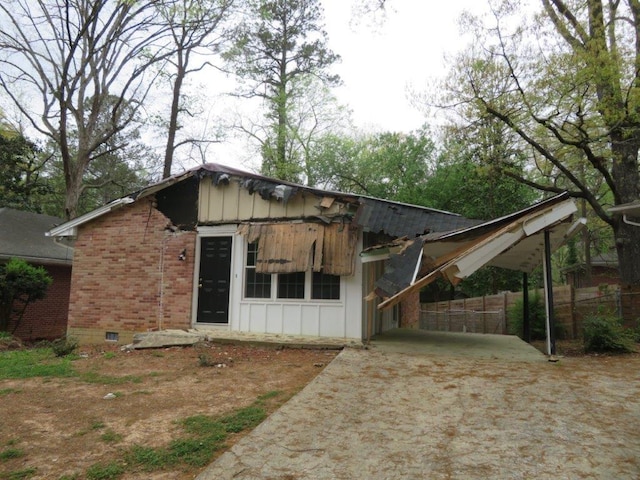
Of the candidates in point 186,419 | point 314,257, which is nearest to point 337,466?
point 186,419

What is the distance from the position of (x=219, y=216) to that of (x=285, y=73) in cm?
1726

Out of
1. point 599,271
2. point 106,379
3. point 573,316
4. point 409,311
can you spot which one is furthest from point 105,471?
point 599,271

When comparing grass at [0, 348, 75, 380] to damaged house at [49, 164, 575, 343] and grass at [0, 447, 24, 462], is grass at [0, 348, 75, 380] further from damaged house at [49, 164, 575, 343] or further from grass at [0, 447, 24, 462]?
grass at [0, 447, 24, 462]

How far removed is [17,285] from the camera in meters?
12.0

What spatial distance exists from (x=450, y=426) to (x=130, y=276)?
26.9ft

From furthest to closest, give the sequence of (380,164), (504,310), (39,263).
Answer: (380,164) < (39,263) < (504,310)

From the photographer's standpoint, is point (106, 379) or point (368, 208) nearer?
point (106, 379)

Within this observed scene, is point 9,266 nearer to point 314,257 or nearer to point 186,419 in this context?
point 314,257

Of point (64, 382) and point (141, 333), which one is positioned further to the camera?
point (141, 333)

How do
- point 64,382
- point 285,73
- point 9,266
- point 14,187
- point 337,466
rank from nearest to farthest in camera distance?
point 337,466, point 64,382, point 9,266, point 14,187, point 285,73

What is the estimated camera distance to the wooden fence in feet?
34.0

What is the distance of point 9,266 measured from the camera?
1198 centimetres

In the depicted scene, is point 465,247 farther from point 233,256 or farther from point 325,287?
point 233,256

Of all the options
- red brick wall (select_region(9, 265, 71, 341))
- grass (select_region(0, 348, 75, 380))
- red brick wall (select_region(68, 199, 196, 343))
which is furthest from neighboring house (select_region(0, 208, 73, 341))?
grass (select_region(0, 348, 75, 380))
